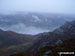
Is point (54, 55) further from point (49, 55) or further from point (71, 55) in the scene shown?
point (71, 55)

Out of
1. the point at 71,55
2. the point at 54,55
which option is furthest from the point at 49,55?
the point at 71,55

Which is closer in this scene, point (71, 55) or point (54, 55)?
point (71, 55)

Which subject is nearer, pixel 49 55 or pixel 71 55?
pixel 71 55
